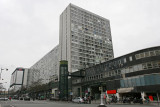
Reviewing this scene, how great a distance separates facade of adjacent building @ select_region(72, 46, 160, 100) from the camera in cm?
3509

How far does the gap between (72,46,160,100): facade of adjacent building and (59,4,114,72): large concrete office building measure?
34.2 meters

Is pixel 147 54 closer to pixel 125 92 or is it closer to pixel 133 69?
pixel 133 69

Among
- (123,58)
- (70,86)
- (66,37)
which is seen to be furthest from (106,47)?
(123,58)

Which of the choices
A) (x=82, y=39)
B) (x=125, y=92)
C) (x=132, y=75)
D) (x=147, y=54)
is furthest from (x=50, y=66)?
(x=147, y=54)

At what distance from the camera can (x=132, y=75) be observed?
3884 cm

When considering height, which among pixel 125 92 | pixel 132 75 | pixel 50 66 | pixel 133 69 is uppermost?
pixel 50 66

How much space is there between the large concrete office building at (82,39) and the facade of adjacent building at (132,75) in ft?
112

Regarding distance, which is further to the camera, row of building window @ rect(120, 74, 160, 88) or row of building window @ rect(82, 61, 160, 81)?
row of building window @ rect(82, 61, 160, 81)

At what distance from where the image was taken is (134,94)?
40344 mm

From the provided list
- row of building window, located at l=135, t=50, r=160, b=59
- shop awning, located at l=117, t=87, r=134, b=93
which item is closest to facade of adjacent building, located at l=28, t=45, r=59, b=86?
shop awning, located at l=117, t=87, r=134, b=93

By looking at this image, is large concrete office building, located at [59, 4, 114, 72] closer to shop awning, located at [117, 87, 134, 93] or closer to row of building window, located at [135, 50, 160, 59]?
shop awning, located at [117, 87, 134, 93]

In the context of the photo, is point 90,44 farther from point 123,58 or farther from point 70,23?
point 123,58

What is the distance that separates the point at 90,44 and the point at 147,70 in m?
60.8

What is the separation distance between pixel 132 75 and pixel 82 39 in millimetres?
56477
